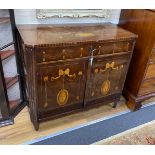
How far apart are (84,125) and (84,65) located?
0.58 m

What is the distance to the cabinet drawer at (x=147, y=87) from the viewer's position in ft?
5.99

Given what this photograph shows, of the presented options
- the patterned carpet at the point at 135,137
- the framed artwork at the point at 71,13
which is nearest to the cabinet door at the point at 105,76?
the patterned carpet at the point at 135,137

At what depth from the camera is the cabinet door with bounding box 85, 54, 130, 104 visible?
1.54 metres

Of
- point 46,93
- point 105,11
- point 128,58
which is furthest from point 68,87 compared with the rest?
point 105,11

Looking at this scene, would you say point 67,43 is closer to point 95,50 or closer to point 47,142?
point 95,50

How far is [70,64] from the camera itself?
4.58 ft

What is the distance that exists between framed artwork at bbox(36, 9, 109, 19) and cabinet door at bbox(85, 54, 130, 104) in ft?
1.59

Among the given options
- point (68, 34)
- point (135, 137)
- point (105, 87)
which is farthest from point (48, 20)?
point (135, 137)

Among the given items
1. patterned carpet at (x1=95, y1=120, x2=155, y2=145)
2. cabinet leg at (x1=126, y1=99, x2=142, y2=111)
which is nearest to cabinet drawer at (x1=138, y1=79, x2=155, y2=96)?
cabinet leg at (x1=126, y1=99, x2=142, y2=111)

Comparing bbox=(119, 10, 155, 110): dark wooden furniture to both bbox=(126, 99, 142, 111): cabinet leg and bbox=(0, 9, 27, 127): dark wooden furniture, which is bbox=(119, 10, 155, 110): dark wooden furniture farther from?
bbox=(0, 9, 27, 127): dark wooden furniture

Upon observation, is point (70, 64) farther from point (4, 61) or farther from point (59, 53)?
point (4, 61)

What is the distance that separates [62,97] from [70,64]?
0.30m

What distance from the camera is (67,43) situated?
1.30 meters

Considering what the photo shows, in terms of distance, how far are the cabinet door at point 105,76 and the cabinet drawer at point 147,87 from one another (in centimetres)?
22
